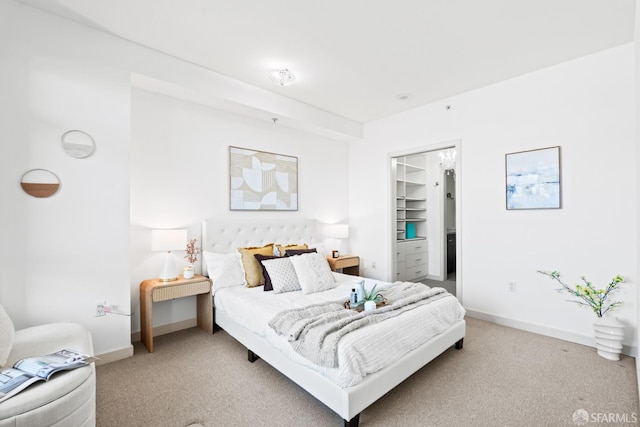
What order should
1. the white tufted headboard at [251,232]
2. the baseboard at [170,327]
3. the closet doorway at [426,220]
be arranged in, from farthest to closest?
1. the closet doorway at [426,220]
2. the white tufted headboard at [251,232]
3. the baseboard at [170,327]

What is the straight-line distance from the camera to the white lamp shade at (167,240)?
2.98 metres

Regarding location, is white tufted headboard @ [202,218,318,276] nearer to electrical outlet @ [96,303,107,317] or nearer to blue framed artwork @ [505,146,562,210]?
electrical outlet @ [96,303,107,317]

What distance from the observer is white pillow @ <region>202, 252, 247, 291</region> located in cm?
327

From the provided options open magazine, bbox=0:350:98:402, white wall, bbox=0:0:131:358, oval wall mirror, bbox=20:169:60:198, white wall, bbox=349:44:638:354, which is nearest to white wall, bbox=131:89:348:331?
white wall, bbox=0:0:131:358

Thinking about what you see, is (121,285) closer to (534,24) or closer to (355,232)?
(355,232)

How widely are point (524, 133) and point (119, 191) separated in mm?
4123

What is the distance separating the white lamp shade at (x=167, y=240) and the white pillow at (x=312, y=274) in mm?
1158

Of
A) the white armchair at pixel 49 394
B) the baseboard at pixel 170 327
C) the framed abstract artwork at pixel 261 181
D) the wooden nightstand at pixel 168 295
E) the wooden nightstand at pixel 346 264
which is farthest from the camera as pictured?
the wooden nightstand at pixel 346 264

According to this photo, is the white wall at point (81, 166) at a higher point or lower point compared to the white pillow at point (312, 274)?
higher

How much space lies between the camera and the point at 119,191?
267 centimetres

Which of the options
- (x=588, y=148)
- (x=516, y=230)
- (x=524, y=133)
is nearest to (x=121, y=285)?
(x=516, y=230)

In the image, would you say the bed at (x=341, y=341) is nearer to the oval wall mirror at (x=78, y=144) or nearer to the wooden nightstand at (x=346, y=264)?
the wooden nightstand at (x=346, y=264)

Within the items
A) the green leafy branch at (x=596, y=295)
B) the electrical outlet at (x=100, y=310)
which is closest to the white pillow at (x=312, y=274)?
the electrical outlet at (x=100, y=310)

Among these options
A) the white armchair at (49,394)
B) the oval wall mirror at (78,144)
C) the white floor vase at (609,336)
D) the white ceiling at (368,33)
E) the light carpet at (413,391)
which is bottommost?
the light carpet at (413,391)
